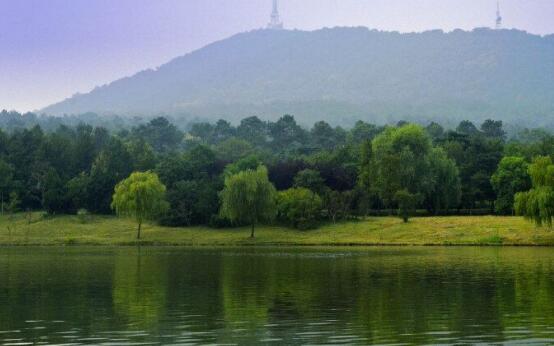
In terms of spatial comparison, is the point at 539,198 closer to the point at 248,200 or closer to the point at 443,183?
the point at 443,183

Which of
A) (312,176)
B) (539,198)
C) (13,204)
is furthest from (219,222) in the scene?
(539,198)

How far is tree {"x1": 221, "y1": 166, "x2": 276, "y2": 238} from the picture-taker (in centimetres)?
9906

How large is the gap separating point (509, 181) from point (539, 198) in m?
25.6

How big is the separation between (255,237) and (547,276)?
53.0m

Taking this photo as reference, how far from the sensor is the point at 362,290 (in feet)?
135

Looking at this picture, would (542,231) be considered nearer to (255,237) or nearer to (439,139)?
(255,237)

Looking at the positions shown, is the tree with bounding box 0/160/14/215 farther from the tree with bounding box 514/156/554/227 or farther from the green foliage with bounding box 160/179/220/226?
the tree with bounding box 514/156/554/227

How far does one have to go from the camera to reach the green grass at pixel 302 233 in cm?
8750

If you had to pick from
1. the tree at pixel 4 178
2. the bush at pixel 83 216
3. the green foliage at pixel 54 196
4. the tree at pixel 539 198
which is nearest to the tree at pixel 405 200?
the tree at pixel 539 198

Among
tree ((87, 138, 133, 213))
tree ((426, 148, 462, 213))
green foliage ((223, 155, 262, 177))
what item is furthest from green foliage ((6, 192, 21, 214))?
tree ((426, 148, 462, 213))

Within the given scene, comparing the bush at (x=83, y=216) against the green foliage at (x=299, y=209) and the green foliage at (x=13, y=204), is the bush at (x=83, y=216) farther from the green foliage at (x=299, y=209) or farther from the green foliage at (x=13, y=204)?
the green foliage at (x=299, y=209)

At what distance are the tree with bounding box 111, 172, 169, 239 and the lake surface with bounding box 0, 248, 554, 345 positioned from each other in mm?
35784

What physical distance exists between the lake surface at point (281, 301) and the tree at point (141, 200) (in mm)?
35784

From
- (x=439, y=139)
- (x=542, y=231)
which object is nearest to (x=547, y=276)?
(x=542, y=231)
